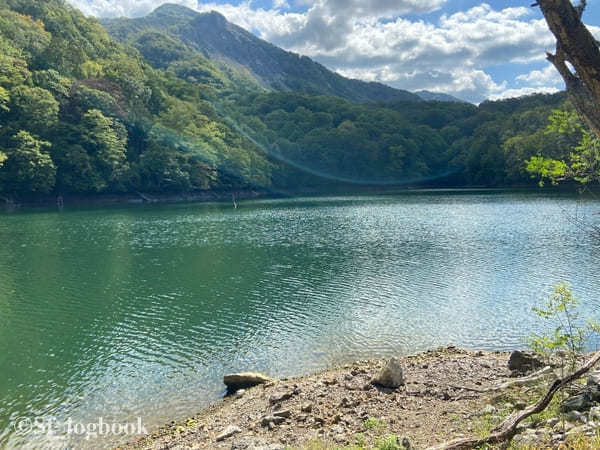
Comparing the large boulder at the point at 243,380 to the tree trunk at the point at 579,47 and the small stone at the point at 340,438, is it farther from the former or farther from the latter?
the tree trunk at the point at 579,47

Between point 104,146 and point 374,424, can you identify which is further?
point 104,146

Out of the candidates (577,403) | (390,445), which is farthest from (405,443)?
(577,403)

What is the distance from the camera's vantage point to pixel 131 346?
16234 millimetres

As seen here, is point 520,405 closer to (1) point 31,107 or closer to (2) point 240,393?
(2) point 240,393

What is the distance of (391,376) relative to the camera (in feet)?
35.6

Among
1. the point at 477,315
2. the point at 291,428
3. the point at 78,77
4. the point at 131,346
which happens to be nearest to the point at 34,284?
Result: the point at 131,346

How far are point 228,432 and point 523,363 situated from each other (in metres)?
7.67

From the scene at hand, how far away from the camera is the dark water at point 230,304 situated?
13133 millimetres

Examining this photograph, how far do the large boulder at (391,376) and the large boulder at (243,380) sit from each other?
3.49 meters

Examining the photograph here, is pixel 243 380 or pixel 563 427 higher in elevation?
pixel 563 427

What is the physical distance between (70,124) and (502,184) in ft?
347

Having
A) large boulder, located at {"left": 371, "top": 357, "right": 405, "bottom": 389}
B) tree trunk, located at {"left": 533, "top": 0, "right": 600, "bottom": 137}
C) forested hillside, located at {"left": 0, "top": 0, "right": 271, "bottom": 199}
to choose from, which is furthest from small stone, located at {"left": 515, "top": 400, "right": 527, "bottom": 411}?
forested hillside, located at {"left": 0, "top": 0, "right": 271, "bottom": 199}

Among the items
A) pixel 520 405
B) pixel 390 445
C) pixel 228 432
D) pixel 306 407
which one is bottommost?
pixel 228 432

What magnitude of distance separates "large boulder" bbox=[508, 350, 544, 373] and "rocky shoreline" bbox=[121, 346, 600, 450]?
3cm
